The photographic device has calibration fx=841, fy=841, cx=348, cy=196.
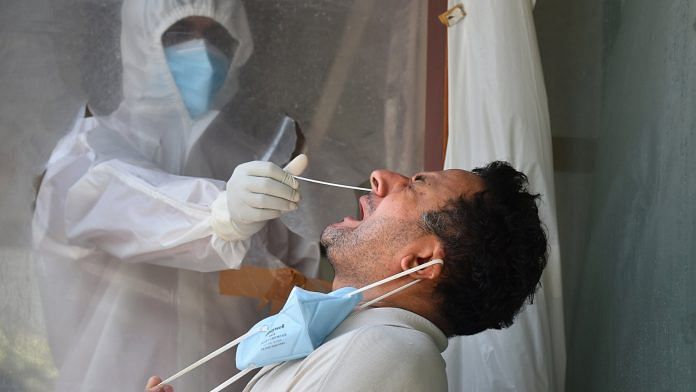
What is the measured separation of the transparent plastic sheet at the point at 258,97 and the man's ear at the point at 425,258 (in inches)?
25.5

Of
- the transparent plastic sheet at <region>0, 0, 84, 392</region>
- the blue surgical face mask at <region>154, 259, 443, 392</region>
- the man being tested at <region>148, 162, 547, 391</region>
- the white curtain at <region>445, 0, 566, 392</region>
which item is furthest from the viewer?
the transparent plastic sheet at <region>0, 0, 84, 392</region>

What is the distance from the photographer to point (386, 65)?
2.08 m

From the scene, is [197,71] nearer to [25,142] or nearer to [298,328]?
[25,142]

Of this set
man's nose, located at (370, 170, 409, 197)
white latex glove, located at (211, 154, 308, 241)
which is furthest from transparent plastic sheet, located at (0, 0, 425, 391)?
man's nose, located at (370, 170, 409, 197)

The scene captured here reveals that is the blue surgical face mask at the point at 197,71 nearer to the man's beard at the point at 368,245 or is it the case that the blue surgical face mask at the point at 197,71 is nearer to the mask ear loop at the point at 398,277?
the man's beard at the point at 368,245

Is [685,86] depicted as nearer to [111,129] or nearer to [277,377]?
[277,377]

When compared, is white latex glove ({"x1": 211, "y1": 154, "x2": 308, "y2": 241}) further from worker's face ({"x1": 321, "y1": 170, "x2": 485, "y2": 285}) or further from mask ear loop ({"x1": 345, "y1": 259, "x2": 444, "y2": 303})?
mask ear loop ({"x1": 345, "y1": 259, "x2": 444, "y2": 303})

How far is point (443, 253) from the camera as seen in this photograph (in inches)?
53.0

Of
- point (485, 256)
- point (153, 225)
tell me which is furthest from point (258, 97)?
point (485, 256)

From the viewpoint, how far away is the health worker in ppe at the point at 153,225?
5.69 feet

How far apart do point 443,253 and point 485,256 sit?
0.07 m

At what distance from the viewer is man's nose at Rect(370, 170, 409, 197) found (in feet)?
4.79

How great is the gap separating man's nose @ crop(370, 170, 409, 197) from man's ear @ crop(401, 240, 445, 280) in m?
0.14

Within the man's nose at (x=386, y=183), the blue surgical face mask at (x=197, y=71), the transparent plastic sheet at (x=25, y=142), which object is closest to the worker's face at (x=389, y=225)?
the man's nose at (x=386, y=183)
